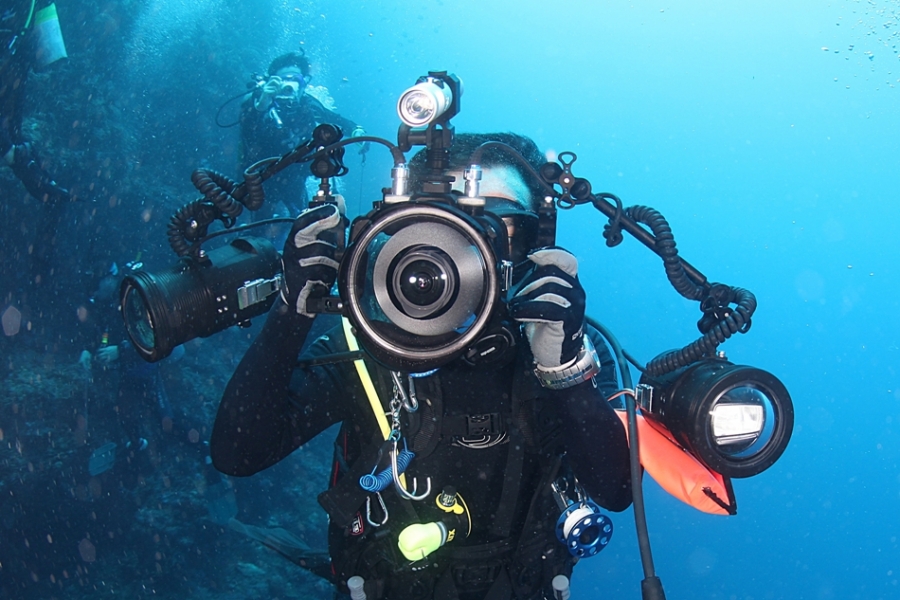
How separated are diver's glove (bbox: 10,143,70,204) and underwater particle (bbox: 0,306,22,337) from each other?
1819mm

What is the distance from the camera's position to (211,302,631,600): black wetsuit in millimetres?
2082

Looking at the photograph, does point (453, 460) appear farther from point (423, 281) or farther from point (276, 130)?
point (276, 130)

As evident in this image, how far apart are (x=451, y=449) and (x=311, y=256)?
1110 millimetres

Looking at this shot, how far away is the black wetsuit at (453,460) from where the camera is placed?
208 centimetres

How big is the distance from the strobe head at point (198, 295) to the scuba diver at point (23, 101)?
8426 mm

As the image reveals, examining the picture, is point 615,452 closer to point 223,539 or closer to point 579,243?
point 223,539

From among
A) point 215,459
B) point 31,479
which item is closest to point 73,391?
point 31,479

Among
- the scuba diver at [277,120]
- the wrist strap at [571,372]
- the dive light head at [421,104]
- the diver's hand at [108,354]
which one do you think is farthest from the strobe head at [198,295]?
the scuba diver at [277,120]

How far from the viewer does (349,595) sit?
237 centimetres

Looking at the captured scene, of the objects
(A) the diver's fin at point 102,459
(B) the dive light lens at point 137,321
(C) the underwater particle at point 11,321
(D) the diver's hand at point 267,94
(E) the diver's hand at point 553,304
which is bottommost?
(E) the diver's hand at point 553,304

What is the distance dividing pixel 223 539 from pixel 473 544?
7.53m

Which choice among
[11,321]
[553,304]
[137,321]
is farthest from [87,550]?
[553,304]

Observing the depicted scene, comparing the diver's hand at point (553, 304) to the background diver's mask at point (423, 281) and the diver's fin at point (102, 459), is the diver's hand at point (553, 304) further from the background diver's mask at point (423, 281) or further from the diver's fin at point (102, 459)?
the diver's fin at point (102, 459)

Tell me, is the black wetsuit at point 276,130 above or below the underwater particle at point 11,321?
above
